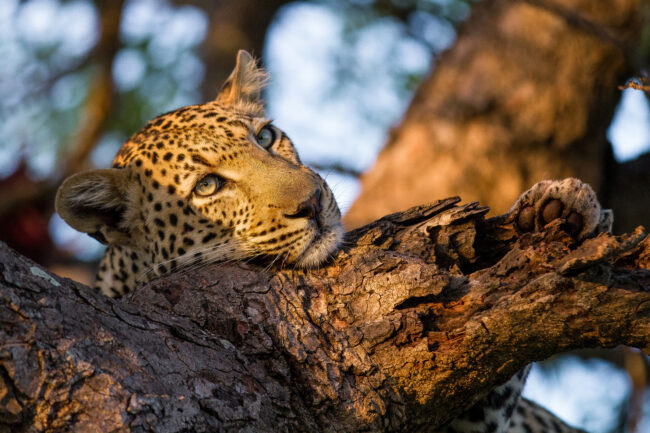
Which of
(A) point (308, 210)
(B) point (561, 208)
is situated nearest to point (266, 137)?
(A) point (308, 210)

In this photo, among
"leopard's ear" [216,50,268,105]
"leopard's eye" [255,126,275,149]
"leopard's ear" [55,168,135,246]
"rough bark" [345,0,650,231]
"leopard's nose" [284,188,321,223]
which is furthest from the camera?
"rough bark" [345,0,650,231]

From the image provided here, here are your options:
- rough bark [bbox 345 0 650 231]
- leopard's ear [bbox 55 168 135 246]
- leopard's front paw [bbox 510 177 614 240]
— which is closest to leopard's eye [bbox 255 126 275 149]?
leopard's ear [bbox 55 168 135 246]

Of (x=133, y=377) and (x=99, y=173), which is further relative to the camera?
(x=99, y=173)

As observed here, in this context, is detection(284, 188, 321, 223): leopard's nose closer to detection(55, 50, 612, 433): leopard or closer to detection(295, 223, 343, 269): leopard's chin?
detection(55, 50, 612, 433): leopard

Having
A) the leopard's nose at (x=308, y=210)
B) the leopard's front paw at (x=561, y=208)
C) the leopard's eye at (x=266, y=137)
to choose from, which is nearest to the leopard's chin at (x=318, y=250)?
the leopard's nose at (x=308, y=210)

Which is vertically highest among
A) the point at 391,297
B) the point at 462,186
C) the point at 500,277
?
the point at 462,186

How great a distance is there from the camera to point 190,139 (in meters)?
4.85

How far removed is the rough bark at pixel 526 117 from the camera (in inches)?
300

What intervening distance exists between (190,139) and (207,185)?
377mm

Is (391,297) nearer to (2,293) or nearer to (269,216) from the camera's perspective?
(269,216)

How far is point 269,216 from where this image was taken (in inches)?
170

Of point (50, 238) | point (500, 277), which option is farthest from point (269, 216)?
point (50, 238)

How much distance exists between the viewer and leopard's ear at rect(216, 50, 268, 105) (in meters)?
5.98

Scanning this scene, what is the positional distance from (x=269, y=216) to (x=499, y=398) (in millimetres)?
1822
